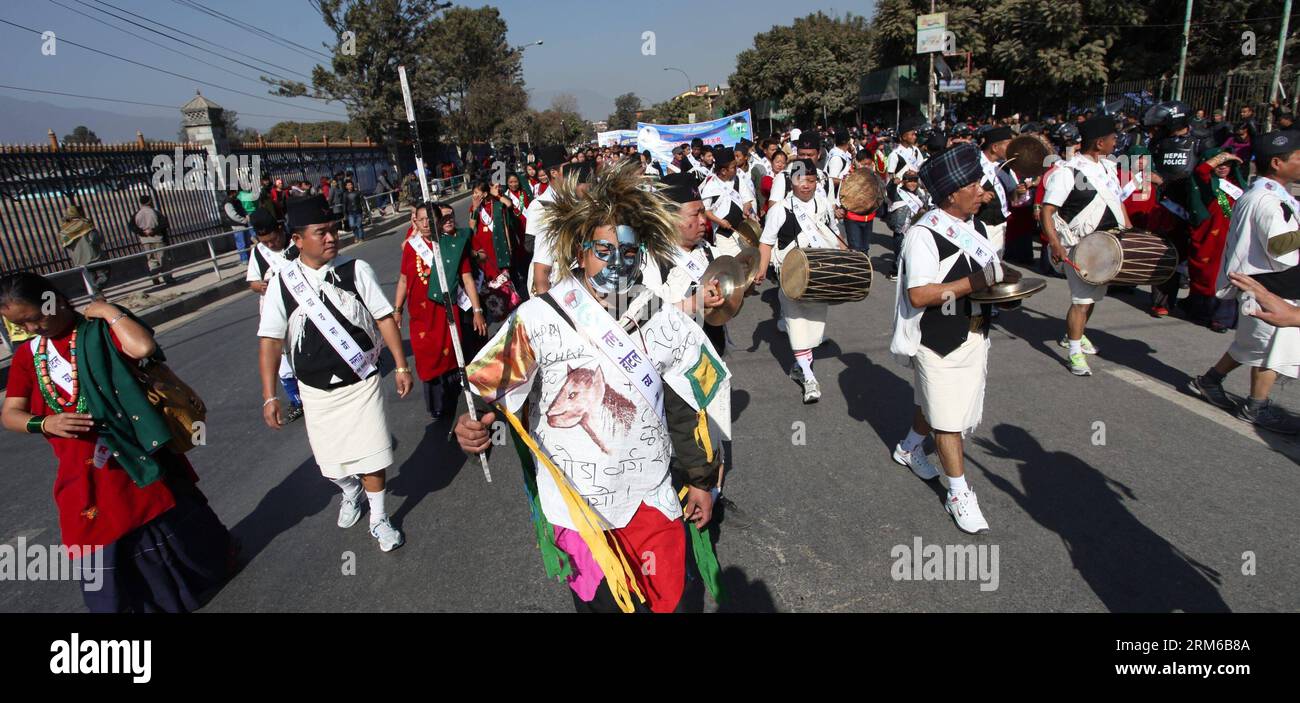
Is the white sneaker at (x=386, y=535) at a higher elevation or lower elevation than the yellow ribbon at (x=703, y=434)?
lower

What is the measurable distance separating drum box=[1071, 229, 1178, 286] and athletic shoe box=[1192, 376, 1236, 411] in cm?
86

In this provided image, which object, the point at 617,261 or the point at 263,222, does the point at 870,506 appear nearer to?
the point at 617,261

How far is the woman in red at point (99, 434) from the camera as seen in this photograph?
3.02 meters

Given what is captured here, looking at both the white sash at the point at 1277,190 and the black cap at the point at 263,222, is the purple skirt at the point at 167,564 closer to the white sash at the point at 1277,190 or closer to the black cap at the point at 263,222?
the black cap at the point at 263,222

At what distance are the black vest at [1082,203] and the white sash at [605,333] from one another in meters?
5.05

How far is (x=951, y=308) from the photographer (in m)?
3.41

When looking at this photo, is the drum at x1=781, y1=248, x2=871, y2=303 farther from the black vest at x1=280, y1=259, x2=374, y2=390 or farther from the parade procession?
the black vest at x1=280, y1=259, x2=374, y2=390

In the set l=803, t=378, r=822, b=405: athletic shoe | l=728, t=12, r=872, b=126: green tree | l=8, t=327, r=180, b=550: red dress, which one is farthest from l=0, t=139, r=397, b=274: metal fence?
l=728, t=12, r=872, b=126: green tree

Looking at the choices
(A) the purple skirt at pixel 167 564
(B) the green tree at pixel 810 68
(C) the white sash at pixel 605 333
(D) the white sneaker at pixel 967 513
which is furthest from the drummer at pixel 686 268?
(B) the green tree at pixel 810 68

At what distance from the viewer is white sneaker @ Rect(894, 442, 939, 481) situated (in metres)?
4.16

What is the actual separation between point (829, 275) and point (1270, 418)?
3.02 metres
